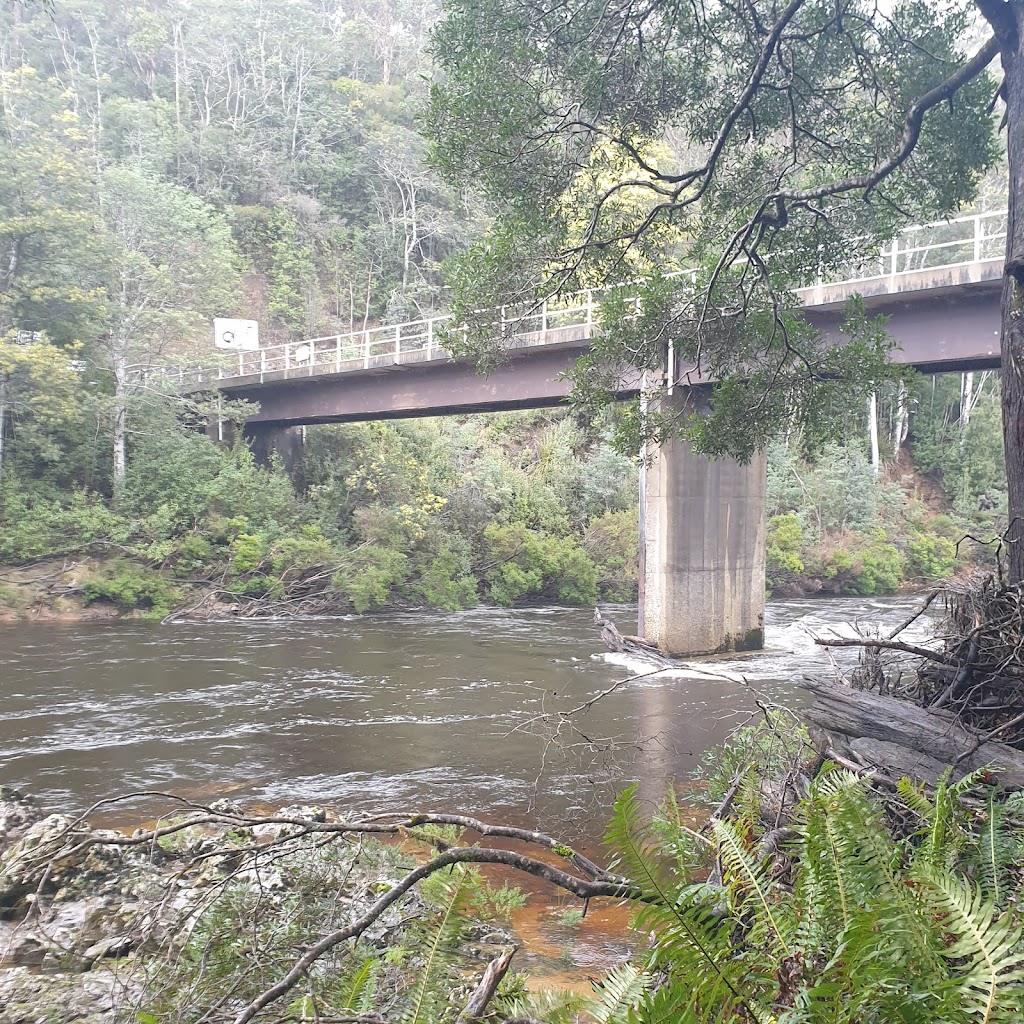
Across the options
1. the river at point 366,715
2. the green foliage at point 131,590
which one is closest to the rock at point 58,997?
the river at point 366,715

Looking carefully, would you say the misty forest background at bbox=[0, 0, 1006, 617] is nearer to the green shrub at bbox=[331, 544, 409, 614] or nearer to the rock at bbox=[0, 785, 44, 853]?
the green shrub at bbox=[331, 544, 409, 614]

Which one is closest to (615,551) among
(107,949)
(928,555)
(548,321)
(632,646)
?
(548,321)

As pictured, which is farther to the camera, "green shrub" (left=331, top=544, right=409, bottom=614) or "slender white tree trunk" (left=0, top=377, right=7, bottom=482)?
"green shrub" (left=331, top=544, right=409, bottom=614)

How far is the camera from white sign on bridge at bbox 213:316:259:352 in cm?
3397

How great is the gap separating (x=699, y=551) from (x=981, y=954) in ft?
60.4

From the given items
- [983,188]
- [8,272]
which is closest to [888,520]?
[983,188]

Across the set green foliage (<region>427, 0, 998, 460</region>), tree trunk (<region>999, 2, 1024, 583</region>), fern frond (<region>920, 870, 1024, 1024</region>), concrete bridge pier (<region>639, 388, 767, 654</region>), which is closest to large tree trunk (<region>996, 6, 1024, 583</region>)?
tree trunk (<region>999, 2, 1024, 583</region>)

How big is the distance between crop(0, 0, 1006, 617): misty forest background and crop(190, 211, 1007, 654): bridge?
217 centimetres

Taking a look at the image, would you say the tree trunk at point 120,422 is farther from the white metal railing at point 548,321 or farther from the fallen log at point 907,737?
the fallen log at point 907,737

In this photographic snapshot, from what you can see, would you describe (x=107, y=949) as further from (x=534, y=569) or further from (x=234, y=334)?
(x=234, y=334)

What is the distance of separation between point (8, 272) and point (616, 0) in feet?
73.9

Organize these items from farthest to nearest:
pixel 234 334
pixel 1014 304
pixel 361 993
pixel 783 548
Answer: pixel 234 334, pixel 783 548, pixel 1014 304, pixel 361 993

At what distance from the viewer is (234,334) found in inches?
1369

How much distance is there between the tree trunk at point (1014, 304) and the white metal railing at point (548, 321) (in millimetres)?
3066
